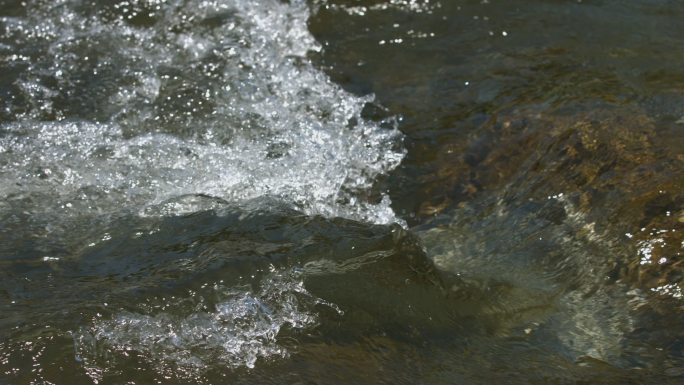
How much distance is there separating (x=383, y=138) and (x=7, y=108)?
206 centimetres

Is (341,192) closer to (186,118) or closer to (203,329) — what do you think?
(186,118)

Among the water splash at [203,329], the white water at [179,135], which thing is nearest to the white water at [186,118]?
the white water at [179,135]

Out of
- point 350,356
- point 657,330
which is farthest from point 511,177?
point 350,356

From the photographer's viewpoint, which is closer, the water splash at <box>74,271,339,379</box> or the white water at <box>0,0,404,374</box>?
the water splash at <box>74,271,339,379</box>

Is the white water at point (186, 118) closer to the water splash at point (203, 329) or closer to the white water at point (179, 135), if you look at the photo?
the white water at point (179, 135)

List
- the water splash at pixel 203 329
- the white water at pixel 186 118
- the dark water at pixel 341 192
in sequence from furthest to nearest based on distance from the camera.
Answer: the white water at pixel 186 118
the dark water at pixel 341 192
the water splash at pixel 203 329

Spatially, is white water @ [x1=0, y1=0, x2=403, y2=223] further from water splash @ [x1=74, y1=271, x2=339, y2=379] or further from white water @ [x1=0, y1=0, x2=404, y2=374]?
water splash @ [x1=74, y1=271, x2=339, y2=379]

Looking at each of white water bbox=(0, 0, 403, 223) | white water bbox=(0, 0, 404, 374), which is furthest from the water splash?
white water bbox=(0, 0, 403, 223)

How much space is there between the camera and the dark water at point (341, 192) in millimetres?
3139

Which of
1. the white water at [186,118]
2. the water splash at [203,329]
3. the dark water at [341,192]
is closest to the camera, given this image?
the water splash at [203,329]

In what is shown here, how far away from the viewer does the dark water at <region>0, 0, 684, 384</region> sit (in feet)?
10.3

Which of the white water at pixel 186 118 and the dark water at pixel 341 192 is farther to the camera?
the white water at pixel 186 118

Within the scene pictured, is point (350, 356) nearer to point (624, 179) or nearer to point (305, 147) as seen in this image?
point (624, 179)

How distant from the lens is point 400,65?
18.1ft
